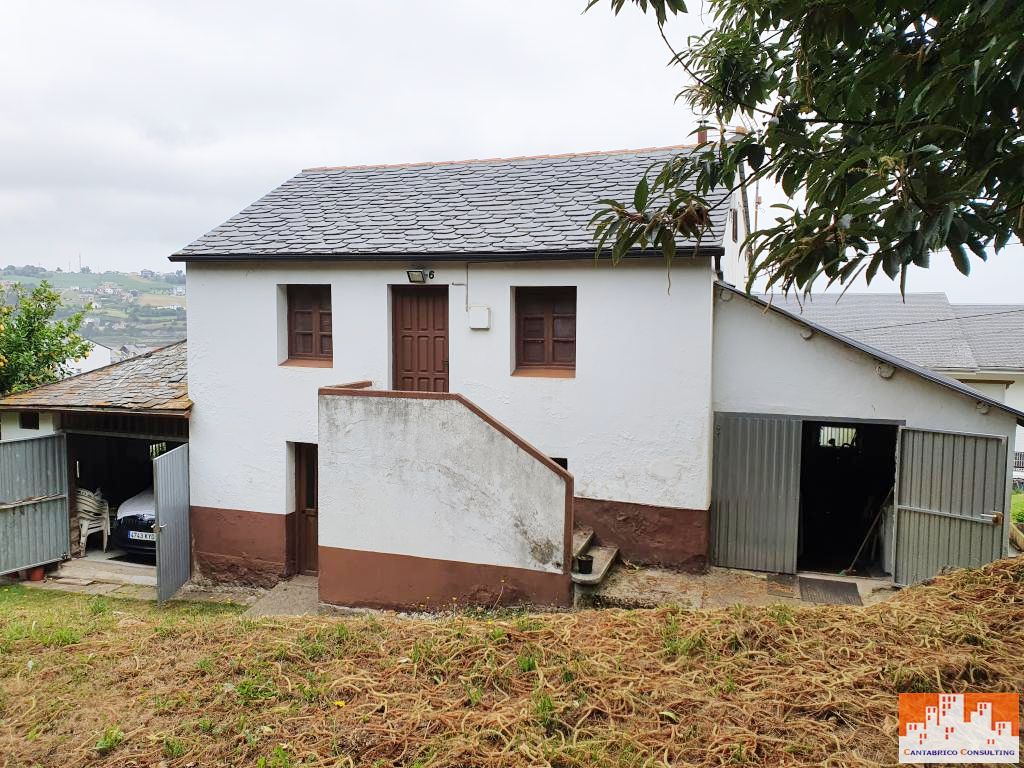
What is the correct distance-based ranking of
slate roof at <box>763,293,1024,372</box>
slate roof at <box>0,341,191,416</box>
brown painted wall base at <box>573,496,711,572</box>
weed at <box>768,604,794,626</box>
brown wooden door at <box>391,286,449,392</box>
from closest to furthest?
weed at <box>768,604,794,626</box> → brown painted wall base at <box>573,496,711,572</box> → brown wooden door at <box>391,286,449,392</box> → slate roof at <box>0,341,191,416</box> → slate roof at <box>763,293,1024,372</box>

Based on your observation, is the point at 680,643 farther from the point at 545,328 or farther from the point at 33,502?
the point at 33,502

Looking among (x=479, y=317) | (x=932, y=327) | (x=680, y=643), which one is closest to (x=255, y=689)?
(x=680, y=643)

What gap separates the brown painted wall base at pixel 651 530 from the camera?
31.3 feet

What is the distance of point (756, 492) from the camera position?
969 centimetres

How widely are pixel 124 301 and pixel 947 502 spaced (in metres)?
64.6

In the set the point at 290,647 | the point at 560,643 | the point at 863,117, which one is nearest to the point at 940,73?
the point at 863,117

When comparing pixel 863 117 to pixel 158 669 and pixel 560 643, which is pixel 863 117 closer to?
pixel 560 643

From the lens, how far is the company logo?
3371 millimetres

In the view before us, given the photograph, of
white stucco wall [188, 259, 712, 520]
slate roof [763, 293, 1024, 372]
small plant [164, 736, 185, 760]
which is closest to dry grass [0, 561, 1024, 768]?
small plant [164, 736, 185, 760]

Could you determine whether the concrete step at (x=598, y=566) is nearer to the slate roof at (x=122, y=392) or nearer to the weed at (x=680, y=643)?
the weed at (x=680, y=643)

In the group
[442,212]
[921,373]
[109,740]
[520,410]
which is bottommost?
[109,740]

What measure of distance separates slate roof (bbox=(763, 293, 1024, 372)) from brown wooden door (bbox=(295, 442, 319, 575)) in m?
12.8

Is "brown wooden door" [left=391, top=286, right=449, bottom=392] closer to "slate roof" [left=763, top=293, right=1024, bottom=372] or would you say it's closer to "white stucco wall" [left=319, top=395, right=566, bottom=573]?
"white stucco wall" [left=319, top=395, right=566, bottom=573]

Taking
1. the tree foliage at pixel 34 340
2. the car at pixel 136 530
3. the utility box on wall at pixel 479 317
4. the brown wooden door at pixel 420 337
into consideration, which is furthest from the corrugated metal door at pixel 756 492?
the tree foliage at pixel 34 340
